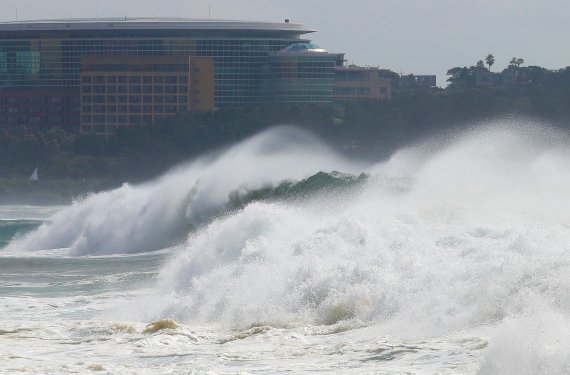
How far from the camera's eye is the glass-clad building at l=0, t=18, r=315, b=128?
169m

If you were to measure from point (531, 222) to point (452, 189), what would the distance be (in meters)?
6.31

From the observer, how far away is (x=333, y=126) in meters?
142

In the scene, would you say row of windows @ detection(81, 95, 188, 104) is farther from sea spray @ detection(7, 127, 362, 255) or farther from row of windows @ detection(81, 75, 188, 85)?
sea spray @ detection(7, 127, 362, 255)

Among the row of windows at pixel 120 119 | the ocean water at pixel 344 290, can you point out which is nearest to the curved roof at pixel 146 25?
the row of windows at pixel 120 119

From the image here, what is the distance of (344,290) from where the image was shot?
30.7 m

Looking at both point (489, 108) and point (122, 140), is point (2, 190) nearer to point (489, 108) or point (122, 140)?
point (122, 140)

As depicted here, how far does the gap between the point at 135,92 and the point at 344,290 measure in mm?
134539

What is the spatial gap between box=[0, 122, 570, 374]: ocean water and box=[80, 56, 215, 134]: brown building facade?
357 ft

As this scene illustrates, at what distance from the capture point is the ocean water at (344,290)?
25953mm

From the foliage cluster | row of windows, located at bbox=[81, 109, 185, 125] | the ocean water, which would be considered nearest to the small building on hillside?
row of windows, located at bbox=[81, 109, 185, 125]

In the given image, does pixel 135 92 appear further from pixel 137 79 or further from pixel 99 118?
pixel 99 118

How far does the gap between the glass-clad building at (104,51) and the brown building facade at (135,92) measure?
3688mm

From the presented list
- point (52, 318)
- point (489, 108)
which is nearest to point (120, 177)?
point (489, 108)

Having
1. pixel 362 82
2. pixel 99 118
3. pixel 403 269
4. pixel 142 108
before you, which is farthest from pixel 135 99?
pixel 403 269
